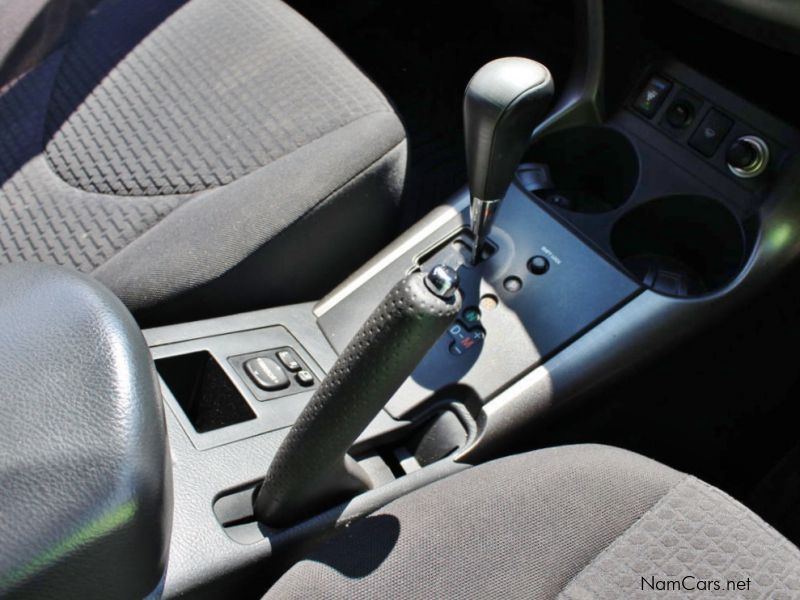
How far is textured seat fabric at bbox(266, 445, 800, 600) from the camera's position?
2.38 ft

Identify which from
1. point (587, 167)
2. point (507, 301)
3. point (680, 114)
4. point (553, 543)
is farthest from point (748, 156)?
point (553, 543)

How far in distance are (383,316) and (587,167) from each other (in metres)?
0.75

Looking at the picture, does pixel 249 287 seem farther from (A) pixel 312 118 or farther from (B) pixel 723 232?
(B) pixel 723 232

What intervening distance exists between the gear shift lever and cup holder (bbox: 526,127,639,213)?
21 centimetres

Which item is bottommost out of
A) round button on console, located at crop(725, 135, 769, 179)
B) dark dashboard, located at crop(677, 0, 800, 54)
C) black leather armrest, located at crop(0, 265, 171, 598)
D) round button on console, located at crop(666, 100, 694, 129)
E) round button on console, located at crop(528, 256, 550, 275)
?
round button on console, located at crop(528, 256, 550, 275)

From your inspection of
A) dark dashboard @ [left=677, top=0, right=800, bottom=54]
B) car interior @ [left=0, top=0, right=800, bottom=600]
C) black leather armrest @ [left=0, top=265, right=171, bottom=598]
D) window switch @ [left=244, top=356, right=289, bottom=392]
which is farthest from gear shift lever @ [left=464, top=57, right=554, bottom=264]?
black leather armrest @ [left=0, top=265, right=171, bottom=598]

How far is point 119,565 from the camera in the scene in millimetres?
585

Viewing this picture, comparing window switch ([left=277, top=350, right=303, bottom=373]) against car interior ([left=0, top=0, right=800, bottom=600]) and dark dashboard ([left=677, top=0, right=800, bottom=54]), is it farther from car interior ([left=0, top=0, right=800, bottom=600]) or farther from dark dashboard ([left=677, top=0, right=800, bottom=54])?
dark dashboard ([left=677, top=0, right=800, bottom=54])

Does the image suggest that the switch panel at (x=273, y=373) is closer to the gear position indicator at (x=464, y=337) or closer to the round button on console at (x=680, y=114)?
the gear position indicator at (x=464, y=337)

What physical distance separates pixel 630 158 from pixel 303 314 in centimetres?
52

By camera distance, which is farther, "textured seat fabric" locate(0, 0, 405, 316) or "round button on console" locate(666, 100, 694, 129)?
"round button on console" locate(666, 100, 694, 129)

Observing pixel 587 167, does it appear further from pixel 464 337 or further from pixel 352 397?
pixel 352 397

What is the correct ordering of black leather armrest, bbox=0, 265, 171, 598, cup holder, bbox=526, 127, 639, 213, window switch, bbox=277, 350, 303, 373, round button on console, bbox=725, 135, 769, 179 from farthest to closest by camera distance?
1. cup holder, bbox=526, 127, 639, 213
2. round button on console, bbox=725, 135, 769, 179
3. window switch, bbox=277, 350, 303, 373
4. black leather armrest, bbox=0, 265, 171, 598

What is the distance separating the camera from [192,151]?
3.47ft
